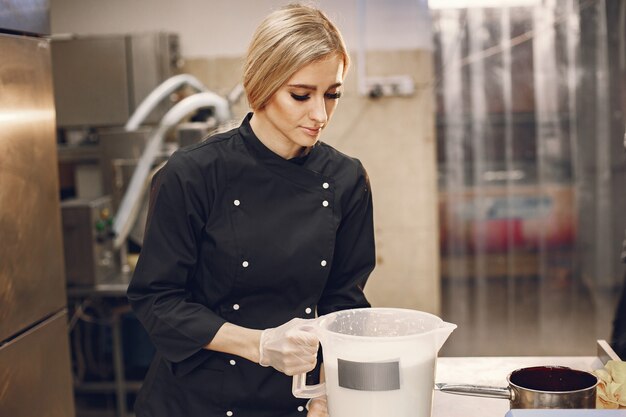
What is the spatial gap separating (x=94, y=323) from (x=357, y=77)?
83.4 inches

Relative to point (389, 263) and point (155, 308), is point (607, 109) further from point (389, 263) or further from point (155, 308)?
point (155, 308)

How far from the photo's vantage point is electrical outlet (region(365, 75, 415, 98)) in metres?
4.49

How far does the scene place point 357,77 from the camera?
14.9 ft

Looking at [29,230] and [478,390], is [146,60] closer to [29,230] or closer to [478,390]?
[29,230]

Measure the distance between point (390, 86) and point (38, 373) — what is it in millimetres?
2796

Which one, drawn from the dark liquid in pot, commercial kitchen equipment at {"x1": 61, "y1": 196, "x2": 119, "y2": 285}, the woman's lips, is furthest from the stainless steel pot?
commercial kitchen equipment at {"x1": 61, "y1": 196, "x2": 119, "y2": 285}

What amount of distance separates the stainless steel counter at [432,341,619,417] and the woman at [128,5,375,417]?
250 mm

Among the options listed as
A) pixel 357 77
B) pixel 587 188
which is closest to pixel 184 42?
pixel 357 77

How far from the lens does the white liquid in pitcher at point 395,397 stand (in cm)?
100

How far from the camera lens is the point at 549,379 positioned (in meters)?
1.12

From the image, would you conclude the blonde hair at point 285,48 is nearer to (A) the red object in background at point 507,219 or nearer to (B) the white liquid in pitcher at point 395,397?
(B) the white liquid in pitcher at point 395,397

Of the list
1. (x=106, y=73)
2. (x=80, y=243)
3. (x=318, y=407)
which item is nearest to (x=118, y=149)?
(x=106, y=73)

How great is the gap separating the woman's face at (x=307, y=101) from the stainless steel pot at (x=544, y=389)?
513mm

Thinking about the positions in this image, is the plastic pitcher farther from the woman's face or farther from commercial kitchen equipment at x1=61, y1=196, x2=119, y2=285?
commercial kitchen equipment at x1=61, y1=196, x2=119, y2=285
